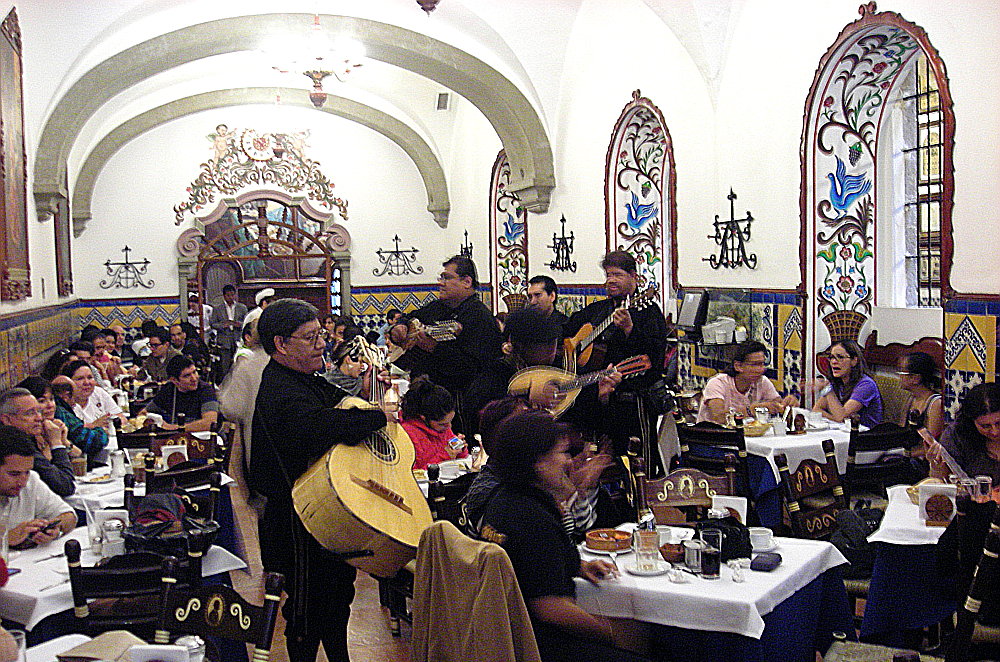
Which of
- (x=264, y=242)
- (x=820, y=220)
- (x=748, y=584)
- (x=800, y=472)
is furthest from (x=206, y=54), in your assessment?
(x=748, y=584)

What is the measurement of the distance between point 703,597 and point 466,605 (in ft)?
2.77

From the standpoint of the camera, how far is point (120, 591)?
302 centimetres

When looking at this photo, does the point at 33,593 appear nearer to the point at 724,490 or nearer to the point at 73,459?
the point at 73,459

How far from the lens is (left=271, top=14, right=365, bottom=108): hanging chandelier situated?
1020cm

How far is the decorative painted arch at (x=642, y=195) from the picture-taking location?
10062mm

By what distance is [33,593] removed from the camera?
10.7 ft

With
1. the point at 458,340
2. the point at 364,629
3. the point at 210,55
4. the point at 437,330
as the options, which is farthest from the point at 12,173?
the point at 364,629

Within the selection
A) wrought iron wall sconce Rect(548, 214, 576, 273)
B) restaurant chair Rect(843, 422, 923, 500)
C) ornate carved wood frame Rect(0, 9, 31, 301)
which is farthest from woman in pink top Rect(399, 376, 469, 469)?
wrought iron wall sconce Rect(548, 214, 576, 273)

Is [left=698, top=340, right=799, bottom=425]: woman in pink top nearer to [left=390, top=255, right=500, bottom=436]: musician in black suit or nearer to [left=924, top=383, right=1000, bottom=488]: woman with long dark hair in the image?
[left=390, top=255, right=500, bottom=436]: musician in black suit

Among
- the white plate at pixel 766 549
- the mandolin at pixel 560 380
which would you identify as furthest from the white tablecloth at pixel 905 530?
the mandolin at pixel 560 380

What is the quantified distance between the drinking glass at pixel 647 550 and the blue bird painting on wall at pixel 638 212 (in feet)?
23.6

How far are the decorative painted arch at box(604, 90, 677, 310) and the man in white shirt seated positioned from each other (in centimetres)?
695

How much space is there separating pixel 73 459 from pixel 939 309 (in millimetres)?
5452

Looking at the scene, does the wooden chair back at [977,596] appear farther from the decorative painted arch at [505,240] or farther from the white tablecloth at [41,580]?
the decorative painted arch at [505,240]
